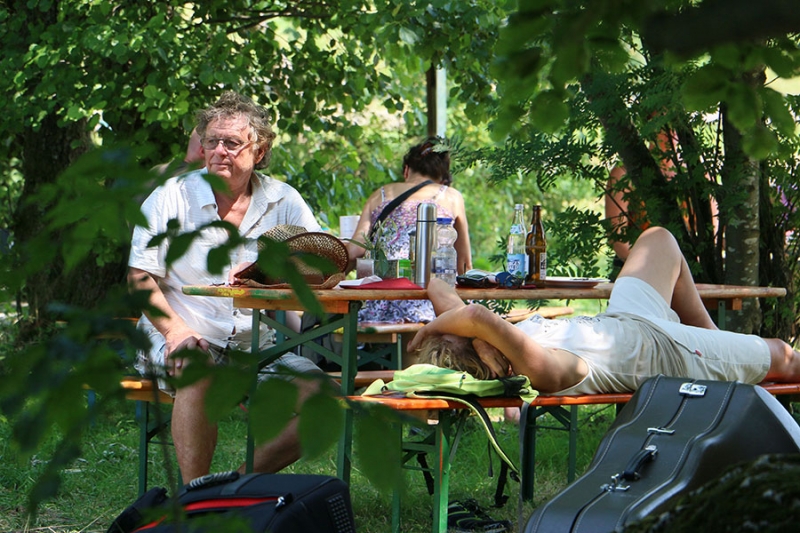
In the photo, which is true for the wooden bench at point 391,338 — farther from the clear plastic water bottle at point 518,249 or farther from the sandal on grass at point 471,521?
the sandal on grass at point 471,521

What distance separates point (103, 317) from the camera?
95 cm

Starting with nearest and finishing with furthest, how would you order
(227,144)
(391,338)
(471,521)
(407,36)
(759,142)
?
(759,142) < (471,521) < (227,144) < (391,338) < (407,36)

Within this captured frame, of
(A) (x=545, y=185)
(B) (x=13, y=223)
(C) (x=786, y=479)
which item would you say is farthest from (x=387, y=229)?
(C) (x=786, y=479)

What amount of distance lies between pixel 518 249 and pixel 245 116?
1.28m

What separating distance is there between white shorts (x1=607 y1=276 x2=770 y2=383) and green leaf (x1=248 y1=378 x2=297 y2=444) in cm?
A: 327

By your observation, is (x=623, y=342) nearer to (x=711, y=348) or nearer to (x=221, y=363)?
(x=711, y=348)

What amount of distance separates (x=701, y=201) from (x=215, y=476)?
345 cm

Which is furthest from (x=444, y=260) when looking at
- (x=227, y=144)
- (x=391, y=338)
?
(x=391, y=338)

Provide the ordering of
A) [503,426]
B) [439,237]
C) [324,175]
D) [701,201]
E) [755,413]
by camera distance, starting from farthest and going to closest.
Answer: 1. [324,175]
2. [503,426]
3. [701,201]
4. [439,237]
5. [755,413]

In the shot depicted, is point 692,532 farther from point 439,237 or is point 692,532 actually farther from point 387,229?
point 387,229

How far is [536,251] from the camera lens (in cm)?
405

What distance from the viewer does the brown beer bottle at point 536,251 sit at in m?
4.02

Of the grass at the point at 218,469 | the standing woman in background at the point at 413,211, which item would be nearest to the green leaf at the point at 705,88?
the grass at the point at 218,469

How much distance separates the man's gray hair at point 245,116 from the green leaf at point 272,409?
3449 millimetres
